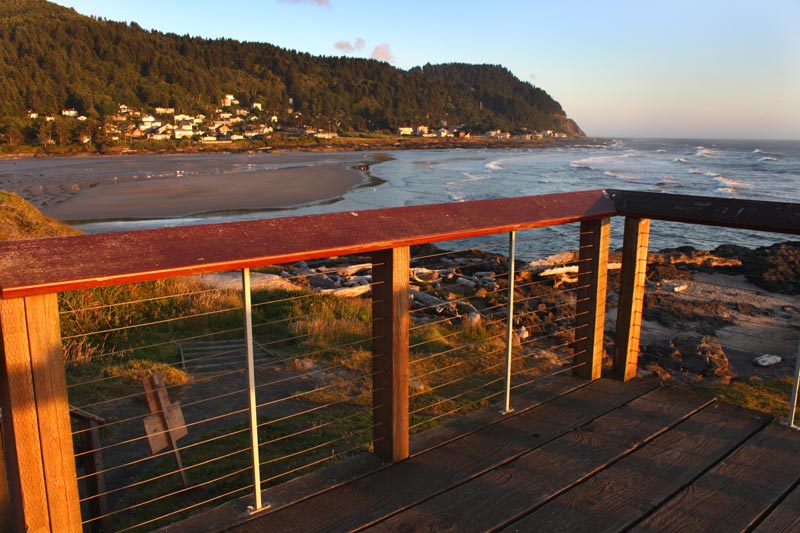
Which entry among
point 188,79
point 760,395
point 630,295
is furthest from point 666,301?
point 188,79

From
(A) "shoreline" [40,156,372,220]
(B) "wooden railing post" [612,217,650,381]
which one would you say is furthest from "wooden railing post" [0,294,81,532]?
(A) "shoreline" [40,156,372,220]

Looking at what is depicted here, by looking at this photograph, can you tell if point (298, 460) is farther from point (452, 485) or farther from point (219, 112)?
point (219, 112)

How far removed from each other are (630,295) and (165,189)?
1121 inches

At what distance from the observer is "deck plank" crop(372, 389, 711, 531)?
2301mm

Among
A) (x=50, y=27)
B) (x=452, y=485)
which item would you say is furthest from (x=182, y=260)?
(x=50, y=27)

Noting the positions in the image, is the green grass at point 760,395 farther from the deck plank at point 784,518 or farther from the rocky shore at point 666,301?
the deck plank at point 784,518

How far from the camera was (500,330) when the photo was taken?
7992mm

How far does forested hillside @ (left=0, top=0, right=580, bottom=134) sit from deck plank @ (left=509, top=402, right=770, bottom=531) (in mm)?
81515

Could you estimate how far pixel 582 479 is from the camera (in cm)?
A: 260

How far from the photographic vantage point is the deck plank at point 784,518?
7.34 ft

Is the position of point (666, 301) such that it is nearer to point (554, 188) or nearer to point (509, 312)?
point (509, 312)

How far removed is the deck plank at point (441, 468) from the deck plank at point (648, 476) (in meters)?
0.36

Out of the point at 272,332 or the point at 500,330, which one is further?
the point at 500,330

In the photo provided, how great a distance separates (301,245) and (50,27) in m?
121
